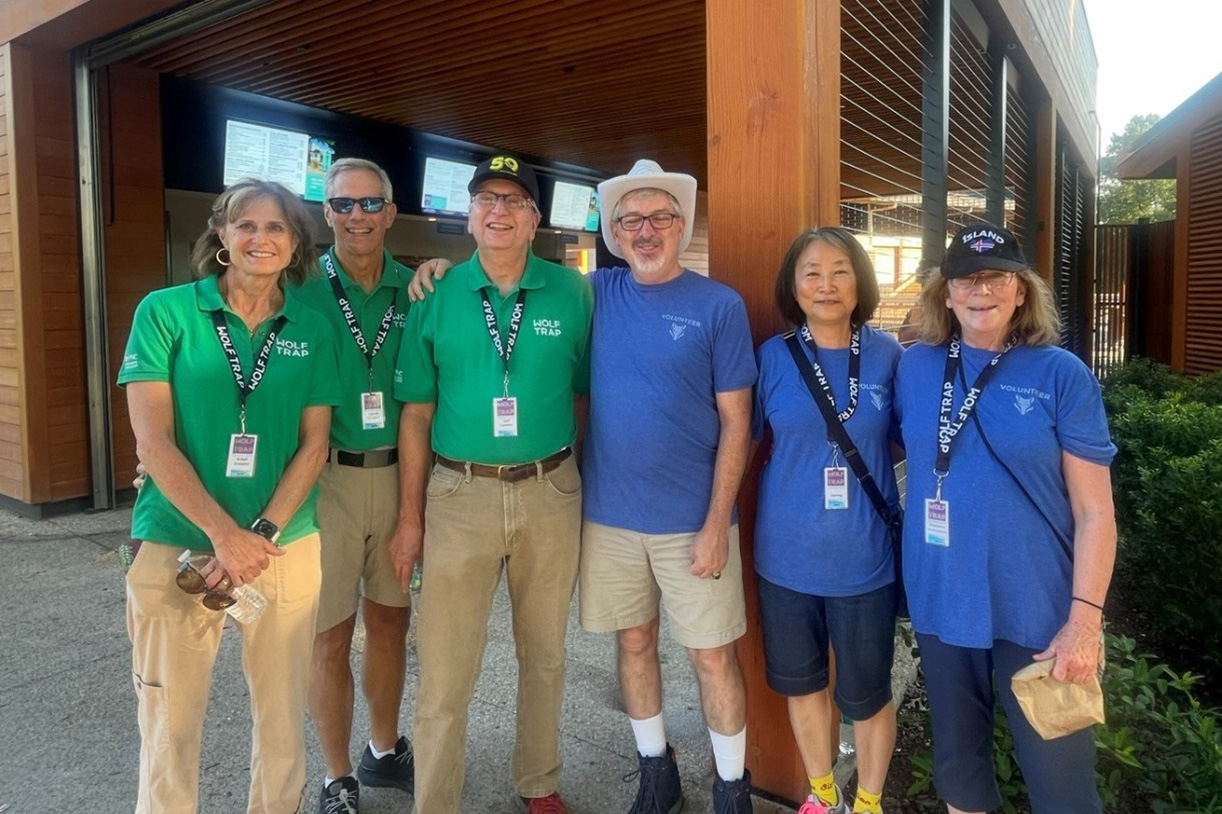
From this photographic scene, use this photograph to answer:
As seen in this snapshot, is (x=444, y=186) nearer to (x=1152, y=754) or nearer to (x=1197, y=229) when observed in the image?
(x=1197, y=229)

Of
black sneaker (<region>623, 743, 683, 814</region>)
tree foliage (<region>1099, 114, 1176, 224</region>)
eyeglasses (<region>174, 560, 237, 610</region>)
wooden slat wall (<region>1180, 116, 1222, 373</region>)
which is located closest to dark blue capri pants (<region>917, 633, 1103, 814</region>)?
black sneaker (<region>623, 743, 683, 814</region>)

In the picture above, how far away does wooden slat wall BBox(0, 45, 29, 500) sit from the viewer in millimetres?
5727

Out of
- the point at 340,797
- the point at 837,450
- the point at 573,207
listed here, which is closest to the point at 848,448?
the point at 837,450

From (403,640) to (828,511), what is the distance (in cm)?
139

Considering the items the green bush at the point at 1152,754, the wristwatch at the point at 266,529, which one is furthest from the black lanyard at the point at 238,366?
the green bush at the point at 1152,754

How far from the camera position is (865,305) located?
225 centimetres

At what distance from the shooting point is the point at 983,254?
1953 millimetres

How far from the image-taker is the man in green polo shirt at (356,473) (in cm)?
246

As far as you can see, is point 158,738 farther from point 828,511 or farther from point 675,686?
point 675,686

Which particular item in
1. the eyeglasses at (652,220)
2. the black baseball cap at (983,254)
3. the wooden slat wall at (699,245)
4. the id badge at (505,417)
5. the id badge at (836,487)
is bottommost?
the id badge at (836,487)

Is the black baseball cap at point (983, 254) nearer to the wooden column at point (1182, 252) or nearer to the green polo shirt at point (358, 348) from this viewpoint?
the green polo shirt at point (358, 348)

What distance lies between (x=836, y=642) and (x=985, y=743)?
407mm

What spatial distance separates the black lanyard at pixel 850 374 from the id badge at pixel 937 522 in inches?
11.2

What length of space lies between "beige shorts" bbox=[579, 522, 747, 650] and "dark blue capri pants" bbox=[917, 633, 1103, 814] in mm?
520
